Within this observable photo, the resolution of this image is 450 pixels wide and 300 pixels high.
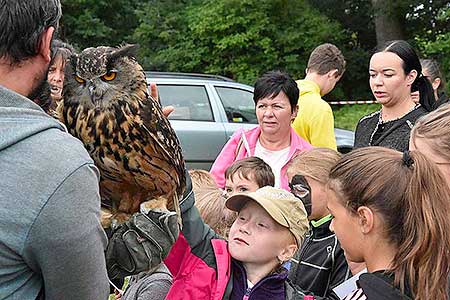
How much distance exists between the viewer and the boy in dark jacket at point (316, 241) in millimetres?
2883

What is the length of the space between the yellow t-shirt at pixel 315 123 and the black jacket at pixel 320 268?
1903 mm

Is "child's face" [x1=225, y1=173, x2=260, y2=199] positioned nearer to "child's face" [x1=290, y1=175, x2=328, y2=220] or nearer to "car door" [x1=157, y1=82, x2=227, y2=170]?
"child's face" [x1=290, y1=175, x2=328, y2=220]

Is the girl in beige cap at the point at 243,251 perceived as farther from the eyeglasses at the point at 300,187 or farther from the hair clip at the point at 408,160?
the eyeglasses at the point at 300,187

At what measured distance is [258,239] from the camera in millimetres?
2490

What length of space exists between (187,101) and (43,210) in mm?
7947

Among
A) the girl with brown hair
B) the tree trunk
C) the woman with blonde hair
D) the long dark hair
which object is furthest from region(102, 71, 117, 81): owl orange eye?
the tree trunk

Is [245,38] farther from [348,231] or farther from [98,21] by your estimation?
[348,231]

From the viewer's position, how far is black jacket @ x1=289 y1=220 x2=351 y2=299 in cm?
288

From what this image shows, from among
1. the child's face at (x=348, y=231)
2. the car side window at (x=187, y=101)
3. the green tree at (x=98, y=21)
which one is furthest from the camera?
the green tree at (x=98, y=21)

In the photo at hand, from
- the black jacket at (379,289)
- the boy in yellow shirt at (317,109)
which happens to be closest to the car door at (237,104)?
the boy in yellow shirt at (317,109)

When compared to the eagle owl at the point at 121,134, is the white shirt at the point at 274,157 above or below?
below

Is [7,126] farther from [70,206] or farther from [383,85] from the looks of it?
[383,85]

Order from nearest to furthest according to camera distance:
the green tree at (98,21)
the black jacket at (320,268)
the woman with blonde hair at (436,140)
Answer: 1. the woman with blonde hair at (436,140)
2. the black jacket at (320,268)
3. the green tree at (98,21)

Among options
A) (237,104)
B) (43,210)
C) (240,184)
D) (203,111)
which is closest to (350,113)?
(237,104)
